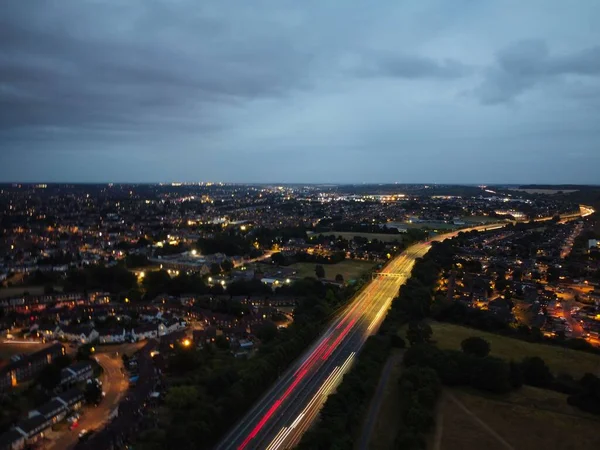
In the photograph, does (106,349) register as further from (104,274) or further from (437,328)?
(437,328)

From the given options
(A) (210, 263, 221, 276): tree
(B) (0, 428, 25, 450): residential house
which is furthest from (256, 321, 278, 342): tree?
(A) (210, 263, 221, 276): tree

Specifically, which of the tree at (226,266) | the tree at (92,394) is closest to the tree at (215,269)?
the tree at (226,266)

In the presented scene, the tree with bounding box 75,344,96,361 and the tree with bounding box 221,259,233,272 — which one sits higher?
the tree with bounding box 221,259,233,272

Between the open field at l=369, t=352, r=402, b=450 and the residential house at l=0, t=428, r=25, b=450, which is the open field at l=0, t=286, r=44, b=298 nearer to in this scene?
the residential house at l=0, t=428, r=25, b=450

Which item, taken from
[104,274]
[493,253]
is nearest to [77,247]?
[104,274]

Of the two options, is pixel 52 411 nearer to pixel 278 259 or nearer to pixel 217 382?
pixel 217 382

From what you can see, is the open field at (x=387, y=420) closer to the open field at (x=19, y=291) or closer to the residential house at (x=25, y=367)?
the residential house at (x=25, y=367)

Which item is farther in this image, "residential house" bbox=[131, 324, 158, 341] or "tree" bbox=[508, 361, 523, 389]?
"residential house" bbox=[131, 324, 158, 341]
